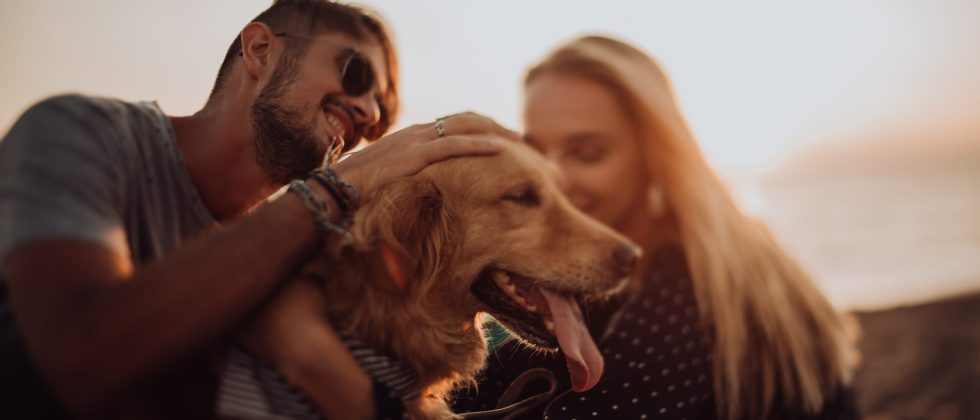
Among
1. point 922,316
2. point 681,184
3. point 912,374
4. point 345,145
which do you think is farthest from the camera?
point 922,316

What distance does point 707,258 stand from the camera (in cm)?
308

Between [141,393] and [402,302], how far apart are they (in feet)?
2.64

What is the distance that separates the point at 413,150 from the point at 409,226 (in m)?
0.27

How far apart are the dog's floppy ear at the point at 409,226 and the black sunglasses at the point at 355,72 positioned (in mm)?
384

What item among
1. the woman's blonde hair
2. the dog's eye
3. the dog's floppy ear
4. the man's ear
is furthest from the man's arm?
the woman's blonde hair

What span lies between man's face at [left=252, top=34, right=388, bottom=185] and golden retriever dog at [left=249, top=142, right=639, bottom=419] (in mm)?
333

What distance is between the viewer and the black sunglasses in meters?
2.10

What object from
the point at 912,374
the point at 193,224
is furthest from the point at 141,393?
the point at 912,374

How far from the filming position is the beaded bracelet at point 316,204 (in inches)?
62.4

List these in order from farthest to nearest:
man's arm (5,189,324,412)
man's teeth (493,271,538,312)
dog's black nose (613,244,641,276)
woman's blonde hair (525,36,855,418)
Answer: woman's blonde hair (525,36,855,418)
dog's black nose (613,244,641,276)
man's teeth (493,271,538,312)
man's arm (5,189,324,412)

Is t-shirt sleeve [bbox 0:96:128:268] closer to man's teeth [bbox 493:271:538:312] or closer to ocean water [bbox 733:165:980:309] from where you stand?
man's teeth [bbox 493:271:538:312]

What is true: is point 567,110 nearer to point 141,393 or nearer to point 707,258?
point 707,258

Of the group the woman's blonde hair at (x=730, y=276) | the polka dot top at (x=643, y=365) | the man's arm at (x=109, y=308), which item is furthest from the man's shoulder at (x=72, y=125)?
the woman's blonde hair at (x=730, y=276)

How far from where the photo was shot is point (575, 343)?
2.12m
